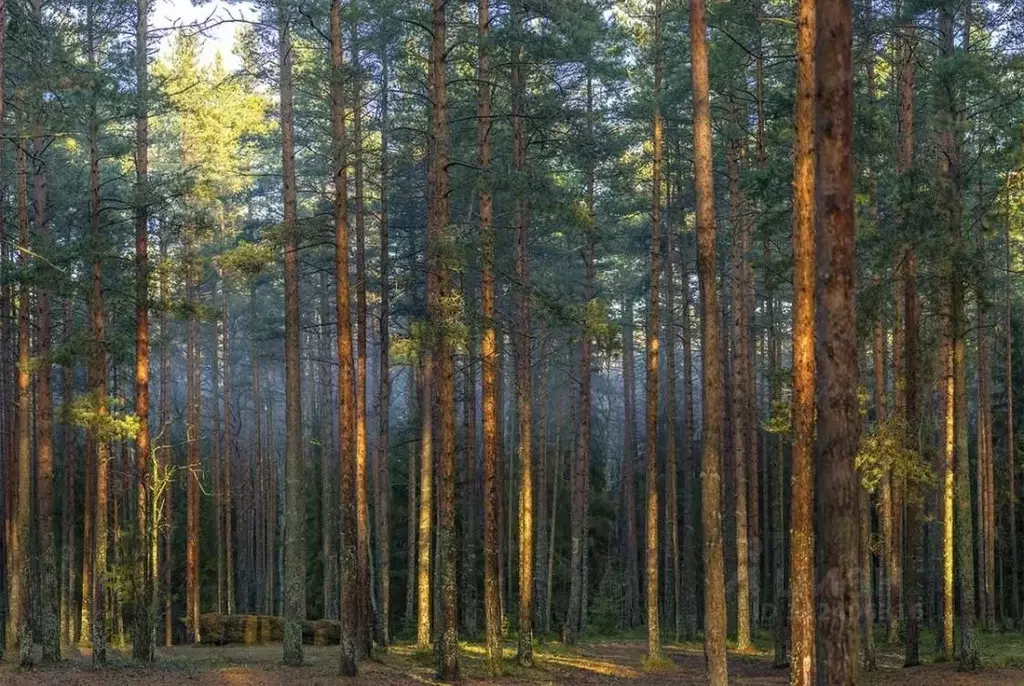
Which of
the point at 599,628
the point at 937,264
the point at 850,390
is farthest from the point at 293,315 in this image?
the point at 599,628

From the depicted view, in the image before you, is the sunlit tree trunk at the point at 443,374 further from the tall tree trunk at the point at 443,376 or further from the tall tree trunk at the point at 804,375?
the tall tree trunk at the point at 804,375

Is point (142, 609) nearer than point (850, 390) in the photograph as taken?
No

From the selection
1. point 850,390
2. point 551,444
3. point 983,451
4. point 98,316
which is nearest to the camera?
point 850,390

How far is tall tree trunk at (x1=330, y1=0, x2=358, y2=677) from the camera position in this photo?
738 inches

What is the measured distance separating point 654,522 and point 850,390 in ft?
47.6

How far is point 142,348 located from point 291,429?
131 inches

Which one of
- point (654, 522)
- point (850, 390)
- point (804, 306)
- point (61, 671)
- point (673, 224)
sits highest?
point (673, 224)

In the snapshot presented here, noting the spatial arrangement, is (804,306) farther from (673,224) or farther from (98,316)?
(673,224)

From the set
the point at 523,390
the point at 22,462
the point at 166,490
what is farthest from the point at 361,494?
the point at 166,490

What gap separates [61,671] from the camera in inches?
758

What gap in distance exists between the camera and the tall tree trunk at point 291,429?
20.1 metres

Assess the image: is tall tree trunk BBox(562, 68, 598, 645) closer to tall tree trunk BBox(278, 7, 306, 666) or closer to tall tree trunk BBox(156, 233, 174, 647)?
tall tree trunk BBox(278, 7, 306, 666)

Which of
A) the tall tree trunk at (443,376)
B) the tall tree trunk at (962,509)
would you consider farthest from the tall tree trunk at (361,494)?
the tall tree trunk at (962,509)

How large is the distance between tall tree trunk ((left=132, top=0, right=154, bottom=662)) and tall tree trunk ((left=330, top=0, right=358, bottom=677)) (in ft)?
12.9
